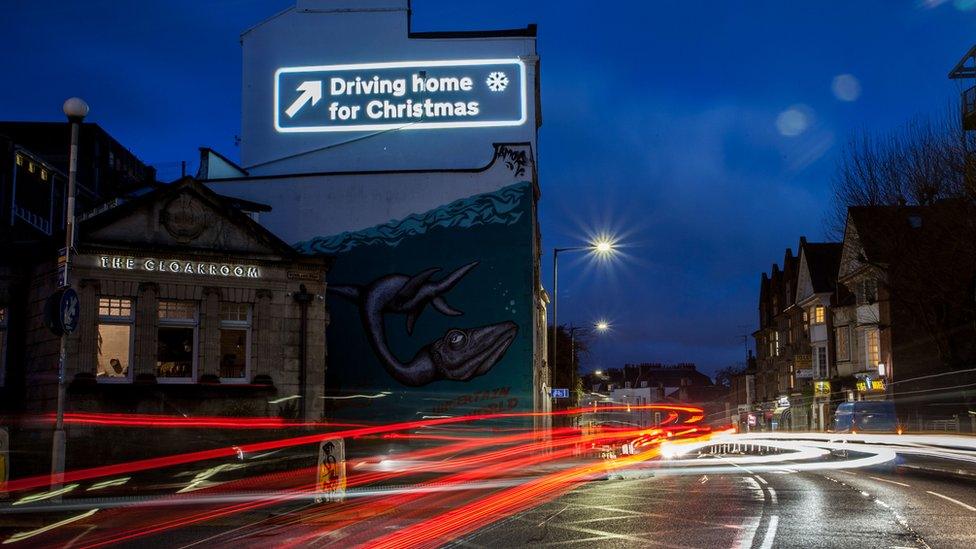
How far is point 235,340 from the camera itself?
1057 inches

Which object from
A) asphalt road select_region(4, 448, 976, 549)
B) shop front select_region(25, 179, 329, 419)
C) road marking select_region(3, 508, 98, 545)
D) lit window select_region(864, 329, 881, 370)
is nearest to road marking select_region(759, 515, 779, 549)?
asphalt road select_region(4, 448, 976, 549)

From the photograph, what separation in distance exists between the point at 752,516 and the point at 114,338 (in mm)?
17990

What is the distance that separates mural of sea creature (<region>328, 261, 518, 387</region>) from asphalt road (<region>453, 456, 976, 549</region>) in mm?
13775

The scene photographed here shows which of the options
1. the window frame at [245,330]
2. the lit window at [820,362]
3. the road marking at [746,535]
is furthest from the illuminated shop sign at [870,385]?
the road marking at [746,535]

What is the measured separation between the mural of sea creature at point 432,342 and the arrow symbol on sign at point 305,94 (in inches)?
370

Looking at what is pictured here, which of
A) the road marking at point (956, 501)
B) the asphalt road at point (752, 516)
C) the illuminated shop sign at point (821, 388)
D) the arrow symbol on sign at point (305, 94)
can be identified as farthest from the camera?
the illuminated shop sign at point (821, 388)

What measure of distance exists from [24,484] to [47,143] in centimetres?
3885

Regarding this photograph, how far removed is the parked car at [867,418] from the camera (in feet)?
→ 114

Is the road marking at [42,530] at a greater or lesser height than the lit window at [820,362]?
lesser

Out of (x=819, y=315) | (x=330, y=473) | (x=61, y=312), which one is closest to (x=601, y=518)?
(x=330, y=473)

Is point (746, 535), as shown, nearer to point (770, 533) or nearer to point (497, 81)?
point (770, 533)

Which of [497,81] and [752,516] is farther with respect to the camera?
[497,81]

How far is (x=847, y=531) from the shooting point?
1234 centimetres

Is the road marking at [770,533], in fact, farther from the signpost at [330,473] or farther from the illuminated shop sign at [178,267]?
the illuminated shop sign at [178,267]
